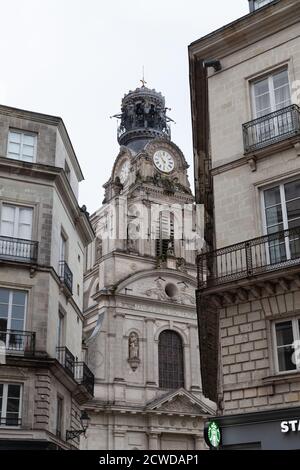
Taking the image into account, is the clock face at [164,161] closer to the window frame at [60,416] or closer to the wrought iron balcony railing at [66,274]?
the wrought iron balcony railing at [66,274]

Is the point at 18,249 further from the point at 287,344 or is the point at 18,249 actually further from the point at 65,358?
the point at 287,344

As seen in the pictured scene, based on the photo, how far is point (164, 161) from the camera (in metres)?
49.7

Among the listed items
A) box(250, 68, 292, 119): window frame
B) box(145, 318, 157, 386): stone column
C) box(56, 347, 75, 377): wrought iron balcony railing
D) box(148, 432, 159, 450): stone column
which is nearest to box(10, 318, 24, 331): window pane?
box(56, 347, 75, 377): wrought iron balcony railing

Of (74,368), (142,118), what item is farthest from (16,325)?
(142,118)

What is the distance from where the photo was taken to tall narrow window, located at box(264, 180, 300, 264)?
49.6 feet

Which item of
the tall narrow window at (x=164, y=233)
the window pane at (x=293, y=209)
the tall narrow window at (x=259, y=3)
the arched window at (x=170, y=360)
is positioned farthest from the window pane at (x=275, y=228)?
the tall narrow window at (x=164, y=233)

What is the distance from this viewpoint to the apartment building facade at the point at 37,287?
66.0 feet

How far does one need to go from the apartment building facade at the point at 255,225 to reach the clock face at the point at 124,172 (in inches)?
1196

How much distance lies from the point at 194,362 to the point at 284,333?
2828 centimetres

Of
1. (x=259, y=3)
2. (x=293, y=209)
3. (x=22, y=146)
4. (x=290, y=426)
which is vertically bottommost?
(x=290, y=426)

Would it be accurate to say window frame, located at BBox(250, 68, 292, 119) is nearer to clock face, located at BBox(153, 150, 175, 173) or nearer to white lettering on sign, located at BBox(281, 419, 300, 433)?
white lettering on sign, located at BBox(281, 419, 300, 433)

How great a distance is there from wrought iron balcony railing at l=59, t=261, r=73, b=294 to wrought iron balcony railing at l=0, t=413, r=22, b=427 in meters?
5.08
